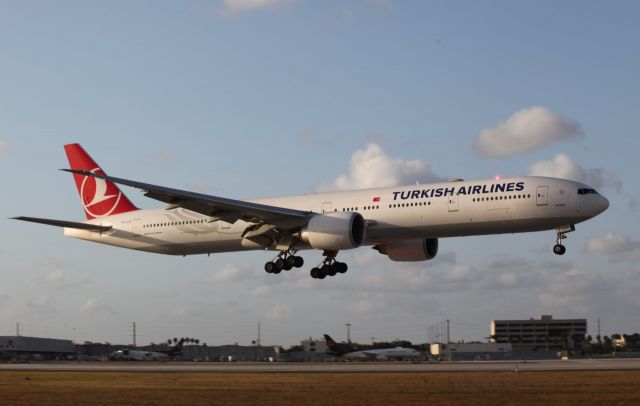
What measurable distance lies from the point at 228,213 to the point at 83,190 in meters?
16.4

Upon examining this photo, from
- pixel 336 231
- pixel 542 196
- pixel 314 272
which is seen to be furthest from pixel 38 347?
pixel 542 196

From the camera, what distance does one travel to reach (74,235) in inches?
2349

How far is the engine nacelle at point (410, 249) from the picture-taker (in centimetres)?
5431

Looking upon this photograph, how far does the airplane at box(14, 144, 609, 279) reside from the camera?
4434 centimetres

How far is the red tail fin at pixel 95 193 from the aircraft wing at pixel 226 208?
11.4 meters

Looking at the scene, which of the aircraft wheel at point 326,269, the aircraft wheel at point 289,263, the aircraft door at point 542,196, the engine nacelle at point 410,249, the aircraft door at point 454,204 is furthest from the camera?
the engine nacelle at point 410,249

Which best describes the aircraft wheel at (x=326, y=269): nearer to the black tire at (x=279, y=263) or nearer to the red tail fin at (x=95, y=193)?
the black tire at (x=279, y=263)

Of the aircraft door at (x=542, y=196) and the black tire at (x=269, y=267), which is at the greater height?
the aircraft door at (x=542, y=196)

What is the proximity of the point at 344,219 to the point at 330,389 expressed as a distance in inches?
588

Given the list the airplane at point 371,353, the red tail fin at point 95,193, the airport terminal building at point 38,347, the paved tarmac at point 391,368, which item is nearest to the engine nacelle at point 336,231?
the paved tarmac at point 391,368

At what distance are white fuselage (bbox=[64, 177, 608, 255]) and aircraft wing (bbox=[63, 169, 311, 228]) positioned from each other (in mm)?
1779

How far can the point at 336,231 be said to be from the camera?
47.4 metres

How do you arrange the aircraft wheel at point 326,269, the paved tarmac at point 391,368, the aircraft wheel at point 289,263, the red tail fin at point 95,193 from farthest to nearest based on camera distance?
the red tail fin at point 95,193, the aircraft wheel at point 326,269, the aircraft wheel at point 289,263, the paved tarmac at point 391,368

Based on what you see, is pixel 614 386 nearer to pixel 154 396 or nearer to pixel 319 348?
pixel 154 396
